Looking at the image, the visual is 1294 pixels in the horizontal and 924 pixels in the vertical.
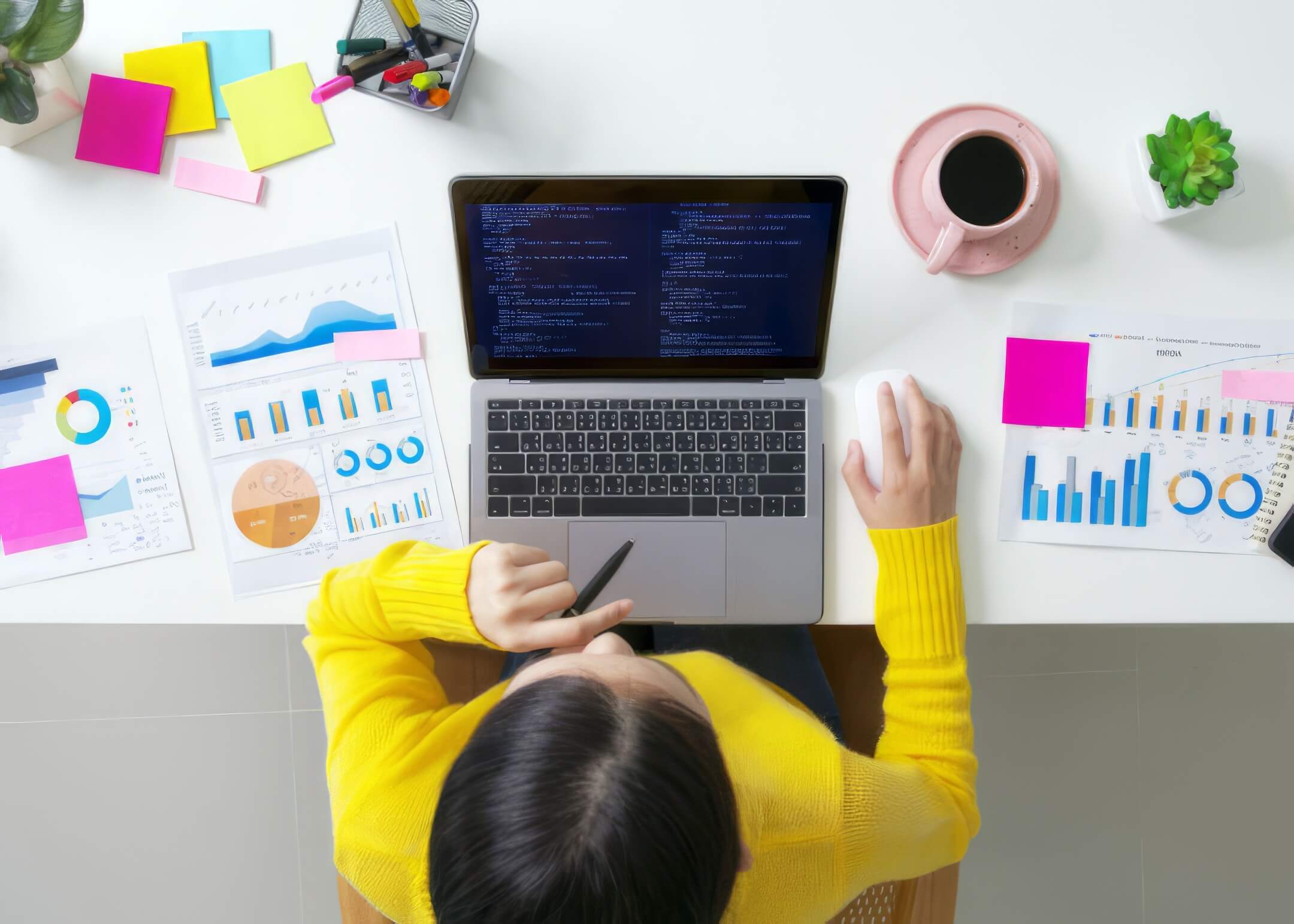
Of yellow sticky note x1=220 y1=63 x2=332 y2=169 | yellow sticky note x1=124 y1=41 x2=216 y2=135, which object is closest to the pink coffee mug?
yellow sticky note x1=220 y1=63 x2=332 y2=169

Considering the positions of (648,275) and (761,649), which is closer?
(648,275)

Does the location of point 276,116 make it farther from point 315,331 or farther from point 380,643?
point 380,643

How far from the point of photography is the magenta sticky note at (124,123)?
2.51 feet

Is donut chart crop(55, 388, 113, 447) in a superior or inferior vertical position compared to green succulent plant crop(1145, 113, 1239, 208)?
inferior

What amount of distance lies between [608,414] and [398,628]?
0.29 metres

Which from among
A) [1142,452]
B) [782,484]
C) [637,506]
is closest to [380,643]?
[637,506]

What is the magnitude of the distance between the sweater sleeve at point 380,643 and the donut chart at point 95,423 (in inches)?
11.1

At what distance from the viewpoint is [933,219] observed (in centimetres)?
76

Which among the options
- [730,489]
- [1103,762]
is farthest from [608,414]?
[1103,762]

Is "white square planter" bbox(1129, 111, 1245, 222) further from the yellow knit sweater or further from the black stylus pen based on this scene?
the black stylus pen

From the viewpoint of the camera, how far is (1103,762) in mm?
1349

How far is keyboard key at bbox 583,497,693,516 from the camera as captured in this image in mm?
759

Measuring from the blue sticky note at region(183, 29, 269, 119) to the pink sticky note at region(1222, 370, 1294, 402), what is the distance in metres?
1.03

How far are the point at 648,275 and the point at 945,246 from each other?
11.2 inches
